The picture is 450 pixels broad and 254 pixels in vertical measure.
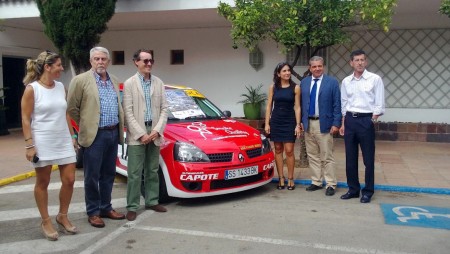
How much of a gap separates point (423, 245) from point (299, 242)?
1.18 m

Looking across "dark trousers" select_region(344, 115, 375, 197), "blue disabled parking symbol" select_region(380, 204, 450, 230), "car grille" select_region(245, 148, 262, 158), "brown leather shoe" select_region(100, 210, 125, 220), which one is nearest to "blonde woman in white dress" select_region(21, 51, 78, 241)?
"brown leather shoe" select_region(100, 210, 125, 220)

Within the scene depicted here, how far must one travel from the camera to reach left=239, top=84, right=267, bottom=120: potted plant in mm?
11391

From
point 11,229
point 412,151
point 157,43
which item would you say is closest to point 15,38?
point 157,43

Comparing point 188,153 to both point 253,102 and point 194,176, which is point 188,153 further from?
point 253,102

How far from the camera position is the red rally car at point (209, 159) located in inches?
208

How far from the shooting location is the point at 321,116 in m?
5.86

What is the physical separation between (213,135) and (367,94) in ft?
6.63

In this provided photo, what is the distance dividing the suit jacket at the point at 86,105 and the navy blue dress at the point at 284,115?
8.32 ft

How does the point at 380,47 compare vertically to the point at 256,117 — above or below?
above

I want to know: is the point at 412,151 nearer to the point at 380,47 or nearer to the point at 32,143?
the point at 380,47

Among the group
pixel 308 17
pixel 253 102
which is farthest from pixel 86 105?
pixel 253 102

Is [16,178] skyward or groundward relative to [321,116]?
groundward

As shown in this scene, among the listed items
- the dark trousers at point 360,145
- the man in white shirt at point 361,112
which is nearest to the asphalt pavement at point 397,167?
the dark trousers at point 360,145

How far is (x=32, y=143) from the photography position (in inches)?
161
